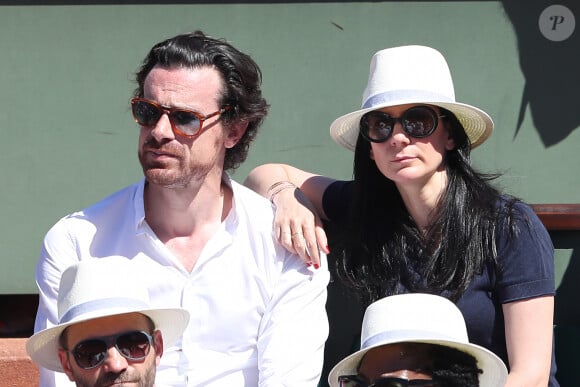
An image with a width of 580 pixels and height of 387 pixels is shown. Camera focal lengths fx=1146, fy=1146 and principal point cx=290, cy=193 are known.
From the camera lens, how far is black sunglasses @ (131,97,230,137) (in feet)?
11.8

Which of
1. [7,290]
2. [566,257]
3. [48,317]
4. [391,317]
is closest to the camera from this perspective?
[391,317]

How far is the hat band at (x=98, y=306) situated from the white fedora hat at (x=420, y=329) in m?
0.56

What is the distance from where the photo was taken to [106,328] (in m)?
2.87

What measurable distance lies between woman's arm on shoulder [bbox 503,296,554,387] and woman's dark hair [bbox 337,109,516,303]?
0.60 feet

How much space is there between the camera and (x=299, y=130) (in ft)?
16.5

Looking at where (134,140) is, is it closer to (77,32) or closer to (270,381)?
(77,32)

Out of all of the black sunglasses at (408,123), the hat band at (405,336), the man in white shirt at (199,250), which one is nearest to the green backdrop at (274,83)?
the man in white shirt at (199,250)

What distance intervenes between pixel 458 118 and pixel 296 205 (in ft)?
1.95

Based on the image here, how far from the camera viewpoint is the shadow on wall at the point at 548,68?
5020mm

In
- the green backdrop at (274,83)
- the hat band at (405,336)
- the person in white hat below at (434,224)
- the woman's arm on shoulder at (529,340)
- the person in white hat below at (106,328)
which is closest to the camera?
the hat band at (405,336)

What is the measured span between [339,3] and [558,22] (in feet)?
3.16

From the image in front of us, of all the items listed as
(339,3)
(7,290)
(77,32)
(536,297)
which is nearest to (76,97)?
(77,32)

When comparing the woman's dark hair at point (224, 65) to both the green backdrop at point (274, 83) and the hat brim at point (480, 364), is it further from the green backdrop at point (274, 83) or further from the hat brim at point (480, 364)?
the hat brim at point (480, 364)

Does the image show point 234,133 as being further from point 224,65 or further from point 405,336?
point 405,336
